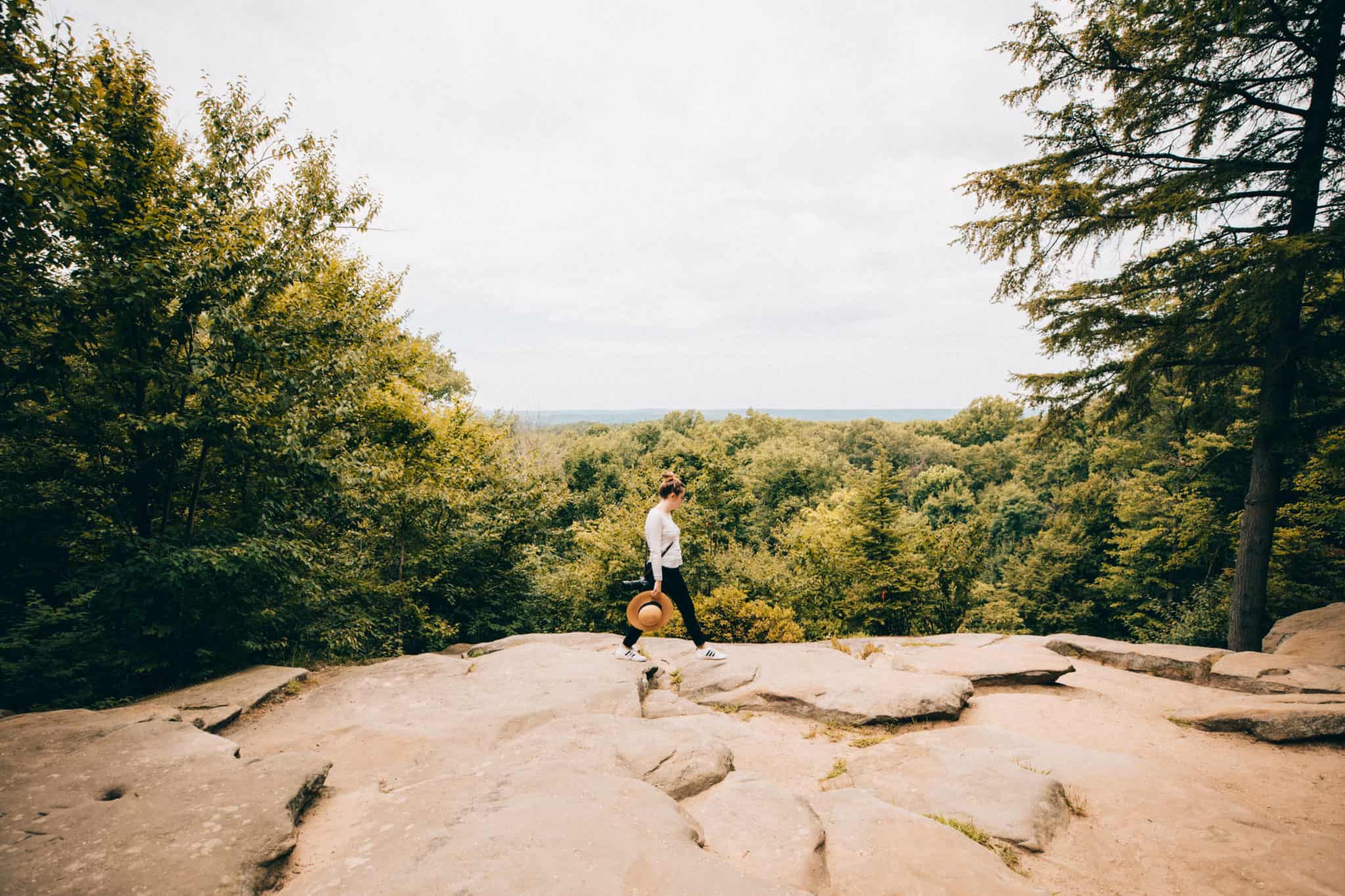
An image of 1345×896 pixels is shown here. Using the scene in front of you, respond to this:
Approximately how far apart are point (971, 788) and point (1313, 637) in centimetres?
844

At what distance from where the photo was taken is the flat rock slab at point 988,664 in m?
6.84

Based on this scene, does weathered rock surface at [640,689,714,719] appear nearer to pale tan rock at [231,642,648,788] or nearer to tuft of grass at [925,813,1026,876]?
pale tan rock at [231,642,648,788]

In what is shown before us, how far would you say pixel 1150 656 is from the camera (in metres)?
7.89

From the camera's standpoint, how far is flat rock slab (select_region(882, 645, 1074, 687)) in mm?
6840

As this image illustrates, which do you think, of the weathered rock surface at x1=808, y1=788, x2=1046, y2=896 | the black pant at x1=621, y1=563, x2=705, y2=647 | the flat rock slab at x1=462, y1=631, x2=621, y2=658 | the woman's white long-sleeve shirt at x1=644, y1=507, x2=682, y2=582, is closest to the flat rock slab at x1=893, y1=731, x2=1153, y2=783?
the weathered rock surface at x1=808, y1=788, x2=1046, y2=896

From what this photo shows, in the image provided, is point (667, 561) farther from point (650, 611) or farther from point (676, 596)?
point (650, 611)

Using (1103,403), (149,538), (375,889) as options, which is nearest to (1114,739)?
(375,889)

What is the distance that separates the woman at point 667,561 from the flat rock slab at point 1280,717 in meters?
5.20

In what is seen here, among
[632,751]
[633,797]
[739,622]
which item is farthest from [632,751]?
[739,622]

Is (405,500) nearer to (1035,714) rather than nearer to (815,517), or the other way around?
(1035,714)

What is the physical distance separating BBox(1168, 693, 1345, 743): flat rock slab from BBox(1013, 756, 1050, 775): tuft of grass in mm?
2839

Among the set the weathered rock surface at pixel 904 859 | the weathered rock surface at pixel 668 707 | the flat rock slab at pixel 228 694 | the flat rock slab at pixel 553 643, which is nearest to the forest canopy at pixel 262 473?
the flat rock slab at pixel 228 694

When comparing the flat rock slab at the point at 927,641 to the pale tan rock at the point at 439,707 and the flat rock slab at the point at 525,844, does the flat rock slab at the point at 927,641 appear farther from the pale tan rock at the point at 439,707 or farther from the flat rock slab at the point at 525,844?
the flat rock slab at the point at 525,844

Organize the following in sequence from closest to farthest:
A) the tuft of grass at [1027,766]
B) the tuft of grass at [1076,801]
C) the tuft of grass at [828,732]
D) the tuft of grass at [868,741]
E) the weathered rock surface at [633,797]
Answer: the weathered rock surface at [633,797] < the tuft of grass at [1076,801] < the tuft of grass at [1027,766] < the tuft of grass at [868,741] < the tuft of grass at [828,732]
